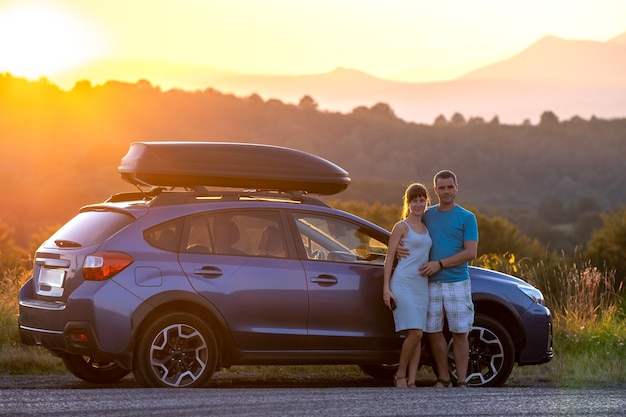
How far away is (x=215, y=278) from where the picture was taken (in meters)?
9.69

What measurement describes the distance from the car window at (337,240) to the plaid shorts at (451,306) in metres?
0.57

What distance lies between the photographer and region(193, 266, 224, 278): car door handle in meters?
9.64

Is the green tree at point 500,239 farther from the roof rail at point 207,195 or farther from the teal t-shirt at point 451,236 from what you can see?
the roof rail at point 207,195

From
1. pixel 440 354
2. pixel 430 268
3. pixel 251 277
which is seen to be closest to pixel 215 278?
pixel 251 277

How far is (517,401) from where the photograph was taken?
29.6 feet

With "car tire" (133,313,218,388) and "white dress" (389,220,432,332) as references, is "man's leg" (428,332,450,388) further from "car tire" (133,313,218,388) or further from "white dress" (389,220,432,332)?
"car tire" (133,313,218,388)

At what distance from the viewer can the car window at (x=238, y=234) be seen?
32.1 feet

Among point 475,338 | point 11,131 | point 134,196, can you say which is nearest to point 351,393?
point 475,338

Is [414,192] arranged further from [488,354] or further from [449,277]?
[488,354]

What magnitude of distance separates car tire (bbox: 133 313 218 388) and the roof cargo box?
3.96 ft

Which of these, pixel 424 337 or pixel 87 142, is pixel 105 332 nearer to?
pixel 424 337

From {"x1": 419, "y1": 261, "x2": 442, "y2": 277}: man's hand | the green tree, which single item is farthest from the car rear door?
the green tree

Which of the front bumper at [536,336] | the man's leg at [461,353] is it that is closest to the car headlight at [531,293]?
the front bumper at [536,336]

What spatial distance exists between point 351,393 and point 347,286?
1.18 meters
